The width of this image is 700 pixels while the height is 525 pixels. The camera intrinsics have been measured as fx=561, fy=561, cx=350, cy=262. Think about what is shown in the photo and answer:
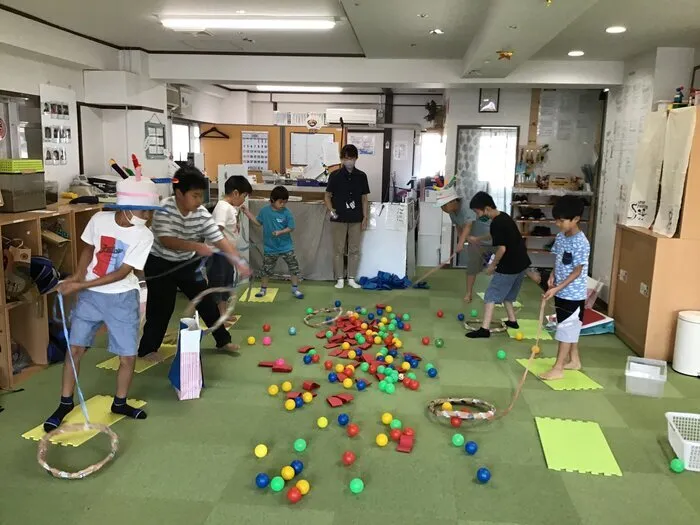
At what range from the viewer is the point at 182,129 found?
10.9m

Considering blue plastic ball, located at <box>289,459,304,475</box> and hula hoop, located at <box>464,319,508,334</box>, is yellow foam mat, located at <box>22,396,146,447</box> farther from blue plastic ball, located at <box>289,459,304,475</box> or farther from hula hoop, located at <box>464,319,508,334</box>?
hula hoop, located at <box>464,319,508,334</box>

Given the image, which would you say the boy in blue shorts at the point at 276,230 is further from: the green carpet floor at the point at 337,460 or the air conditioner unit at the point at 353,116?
the air conditioner unit at the point at 353,116

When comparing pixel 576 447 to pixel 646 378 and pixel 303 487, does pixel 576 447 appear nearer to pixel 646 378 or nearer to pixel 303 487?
pixel 646 378

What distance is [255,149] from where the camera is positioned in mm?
12109

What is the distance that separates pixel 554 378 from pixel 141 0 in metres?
4.87

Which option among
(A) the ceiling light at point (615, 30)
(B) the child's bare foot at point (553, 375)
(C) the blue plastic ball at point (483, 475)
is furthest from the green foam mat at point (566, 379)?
(A) the ceiling light at point (615, 30)

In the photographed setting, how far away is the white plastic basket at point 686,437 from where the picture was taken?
3141 millimetres

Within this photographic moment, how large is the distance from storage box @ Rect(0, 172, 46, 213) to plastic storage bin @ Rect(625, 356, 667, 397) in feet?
16.0

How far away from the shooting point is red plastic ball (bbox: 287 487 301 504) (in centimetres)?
279

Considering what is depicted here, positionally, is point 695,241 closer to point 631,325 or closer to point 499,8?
point 631,325

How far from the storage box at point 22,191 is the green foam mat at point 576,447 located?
4.19 metres

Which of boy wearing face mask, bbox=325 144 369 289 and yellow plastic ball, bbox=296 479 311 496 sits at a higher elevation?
boy wearing face mask, bbox=325 144 369 289

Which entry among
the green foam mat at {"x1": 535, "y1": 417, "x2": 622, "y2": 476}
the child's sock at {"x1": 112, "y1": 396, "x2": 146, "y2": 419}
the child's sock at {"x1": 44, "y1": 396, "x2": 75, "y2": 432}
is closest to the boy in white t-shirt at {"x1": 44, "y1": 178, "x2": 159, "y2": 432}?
the child's sock at {"x1": 44, "y1": 396, "x2": 75, "y2": 432}

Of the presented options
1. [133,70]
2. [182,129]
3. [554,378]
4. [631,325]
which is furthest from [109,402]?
[182,129]
